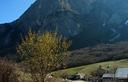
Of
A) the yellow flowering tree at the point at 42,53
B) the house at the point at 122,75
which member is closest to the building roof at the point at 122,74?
the house at the point at 122,75

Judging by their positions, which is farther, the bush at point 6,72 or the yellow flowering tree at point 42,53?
the bush at point 6,72

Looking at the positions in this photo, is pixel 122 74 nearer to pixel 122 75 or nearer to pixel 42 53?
pixel 122 75

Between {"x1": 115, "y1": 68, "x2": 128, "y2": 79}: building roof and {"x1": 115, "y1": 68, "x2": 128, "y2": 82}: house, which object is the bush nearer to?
{"x1": 115, "y1": 68, "x2": 128, "y2": 82}: house

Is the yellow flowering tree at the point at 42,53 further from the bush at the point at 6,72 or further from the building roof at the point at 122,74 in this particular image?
the building roof at the point at 122,74

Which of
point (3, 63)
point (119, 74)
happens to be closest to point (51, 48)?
point (3, 63)

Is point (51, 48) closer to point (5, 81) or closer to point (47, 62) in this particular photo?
point (47, 62)

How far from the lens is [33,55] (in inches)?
2099

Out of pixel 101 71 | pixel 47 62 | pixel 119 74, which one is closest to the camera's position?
pixel 47 62

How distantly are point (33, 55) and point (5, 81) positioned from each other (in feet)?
44.5

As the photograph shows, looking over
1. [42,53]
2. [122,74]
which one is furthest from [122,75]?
[42,53]

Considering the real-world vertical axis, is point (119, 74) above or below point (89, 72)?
above

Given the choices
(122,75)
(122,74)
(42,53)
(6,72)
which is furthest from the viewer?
(122,74)

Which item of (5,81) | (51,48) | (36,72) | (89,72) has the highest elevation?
(51,48)

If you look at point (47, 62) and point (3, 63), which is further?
point (3, 63)
